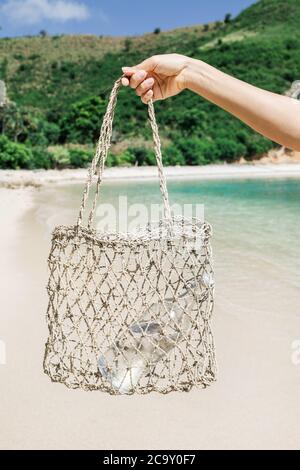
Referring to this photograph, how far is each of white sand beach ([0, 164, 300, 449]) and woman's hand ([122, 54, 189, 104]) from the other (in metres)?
1.46

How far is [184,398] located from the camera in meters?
2.82

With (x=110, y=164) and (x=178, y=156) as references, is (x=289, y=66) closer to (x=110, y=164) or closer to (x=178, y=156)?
(x=178, y=156)

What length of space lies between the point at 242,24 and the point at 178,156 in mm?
39700

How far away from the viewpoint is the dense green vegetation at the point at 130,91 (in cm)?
3253

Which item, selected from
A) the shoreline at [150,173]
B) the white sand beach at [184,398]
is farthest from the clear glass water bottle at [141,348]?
the shoreline at [150,173]

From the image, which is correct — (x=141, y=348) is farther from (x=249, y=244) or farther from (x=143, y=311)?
(x=249, y=244)

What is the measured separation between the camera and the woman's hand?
1404 millimetres

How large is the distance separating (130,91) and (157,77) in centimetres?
4661

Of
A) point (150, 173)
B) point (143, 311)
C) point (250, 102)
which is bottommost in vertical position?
point (143, 311)

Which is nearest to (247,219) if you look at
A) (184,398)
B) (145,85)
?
(184,398)

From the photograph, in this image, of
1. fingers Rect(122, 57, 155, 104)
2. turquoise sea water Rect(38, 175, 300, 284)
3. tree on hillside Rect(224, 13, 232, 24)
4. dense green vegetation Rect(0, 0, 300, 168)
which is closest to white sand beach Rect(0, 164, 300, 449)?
fingers Rect(122, 57, 155, 104)

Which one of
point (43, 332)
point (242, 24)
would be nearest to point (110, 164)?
point (43, 332)

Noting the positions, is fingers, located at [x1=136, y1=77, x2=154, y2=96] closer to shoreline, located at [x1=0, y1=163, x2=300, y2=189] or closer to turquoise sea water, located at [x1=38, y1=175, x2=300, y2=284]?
turquoise sea water, located at [x1=38, y1=175, x2=300, y2=284]

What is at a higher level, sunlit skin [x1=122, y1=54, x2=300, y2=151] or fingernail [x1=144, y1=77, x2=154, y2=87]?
fingernail [x1=144, y1=77, x2=154, y2=87]
